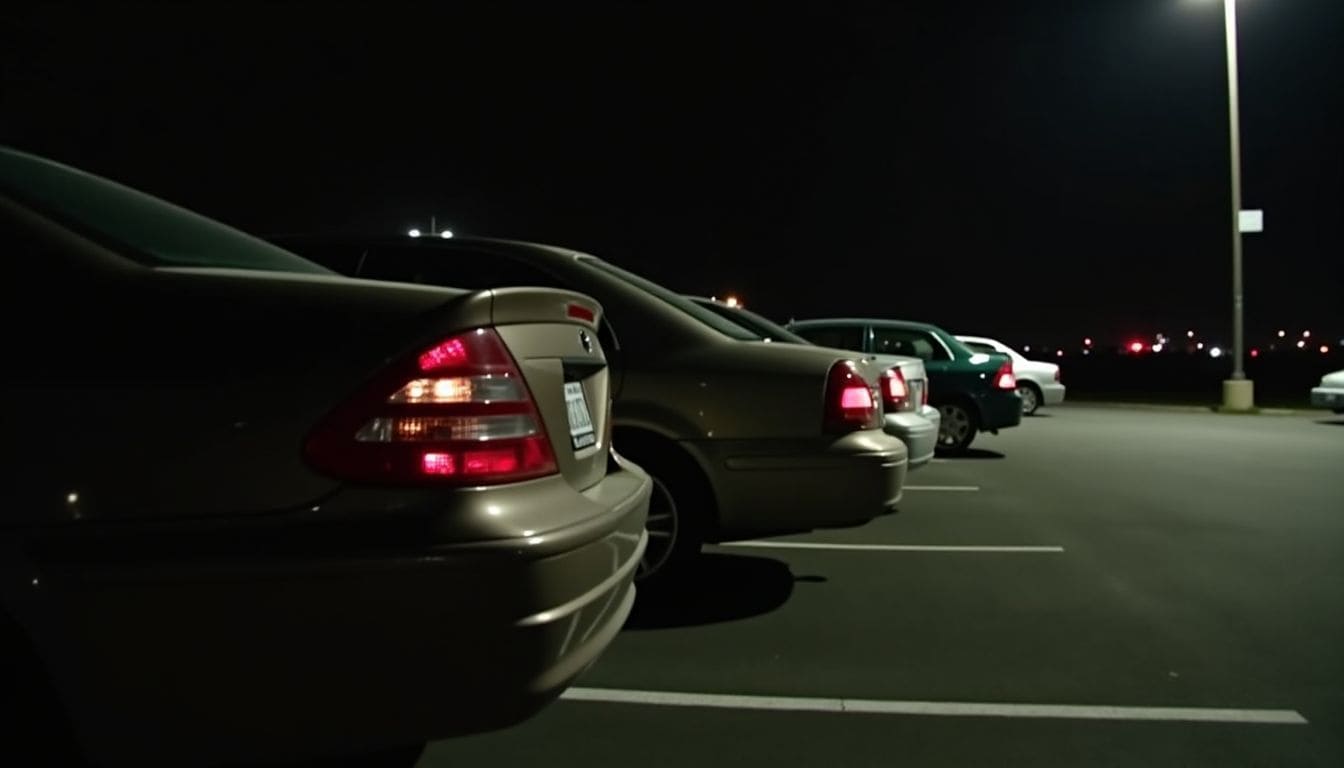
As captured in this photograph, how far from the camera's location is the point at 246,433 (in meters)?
2.18

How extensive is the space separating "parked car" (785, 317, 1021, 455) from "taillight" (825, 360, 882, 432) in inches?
276

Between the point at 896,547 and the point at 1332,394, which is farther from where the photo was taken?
the point at 1332,394

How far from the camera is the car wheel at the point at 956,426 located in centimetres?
1284

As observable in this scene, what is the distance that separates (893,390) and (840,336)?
210 inches

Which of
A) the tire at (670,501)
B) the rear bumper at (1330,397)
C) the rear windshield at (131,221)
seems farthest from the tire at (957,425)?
the rear windshield at (131,221)

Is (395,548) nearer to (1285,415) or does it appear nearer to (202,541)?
(202,541)

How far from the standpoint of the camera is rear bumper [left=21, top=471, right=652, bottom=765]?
206 centimetres

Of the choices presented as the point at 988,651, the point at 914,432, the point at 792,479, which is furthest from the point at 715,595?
the point at 914,432

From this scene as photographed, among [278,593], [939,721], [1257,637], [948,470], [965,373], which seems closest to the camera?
[278,593]

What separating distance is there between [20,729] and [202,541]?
0.54 meters

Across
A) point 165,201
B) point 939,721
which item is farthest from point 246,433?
point 939,721

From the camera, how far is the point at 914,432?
732 centimetres

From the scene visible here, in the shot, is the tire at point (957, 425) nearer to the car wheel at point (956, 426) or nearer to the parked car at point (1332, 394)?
the car wheel at point (956, 426)

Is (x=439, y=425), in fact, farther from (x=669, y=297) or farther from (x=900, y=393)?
(x=900, y=393)
